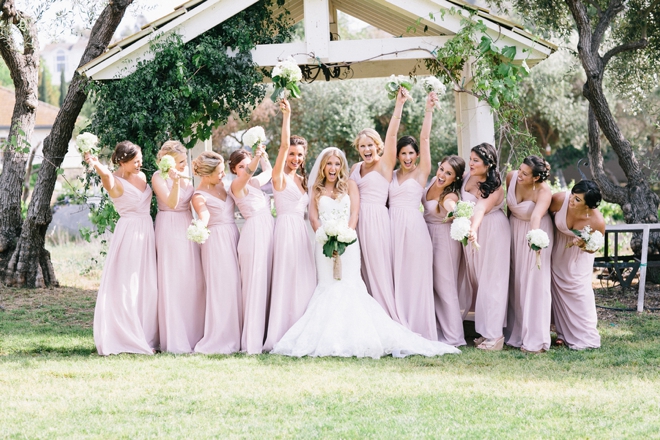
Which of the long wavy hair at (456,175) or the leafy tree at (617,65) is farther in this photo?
the leafy tree at (617,65)

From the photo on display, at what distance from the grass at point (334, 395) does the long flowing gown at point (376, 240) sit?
0.91 m

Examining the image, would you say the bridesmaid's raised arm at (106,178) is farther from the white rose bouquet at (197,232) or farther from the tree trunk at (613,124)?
the tree trunk at (613,124)

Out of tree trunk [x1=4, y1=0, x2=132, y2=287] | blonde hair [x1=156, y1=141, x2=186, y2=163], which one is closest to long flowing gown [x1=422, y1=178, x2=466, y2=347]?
blonde hair [x1=156, y1=141, x2=186, y2=163]

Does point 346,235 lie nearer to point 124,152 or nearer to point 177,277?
point 177,277

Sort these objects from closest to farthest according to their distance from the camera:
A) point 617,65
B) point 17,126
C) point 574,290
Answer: point 574,290 < point 17,126 < point 617,65

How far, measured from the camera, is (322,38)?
27.7ft

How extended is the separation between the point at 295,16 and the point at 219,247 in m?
5.37

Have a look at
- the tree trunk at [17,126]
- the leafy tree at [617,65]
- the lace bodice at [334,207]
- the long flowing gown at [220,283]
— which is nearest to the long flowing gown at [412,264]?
the lace bodice at [334,207]

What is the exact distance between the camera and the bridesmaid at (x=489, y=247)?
22.4 feet

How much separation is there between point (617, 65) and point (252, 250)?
869 centimetres

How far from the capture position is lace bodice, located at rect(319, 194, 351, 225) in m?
6.69

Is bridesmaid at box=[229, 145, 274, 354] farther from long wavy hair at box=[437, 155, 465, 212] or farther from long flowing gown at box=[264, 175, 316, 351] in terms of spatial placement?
long wavy hair at box=[437, 155, 465, 212]

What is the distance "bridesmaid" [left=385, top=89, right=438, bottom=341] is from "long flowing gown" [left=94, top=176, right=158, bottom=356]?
89.7 inches

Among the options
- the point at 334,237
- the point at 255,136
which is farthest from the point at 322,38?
the point at 334,237
